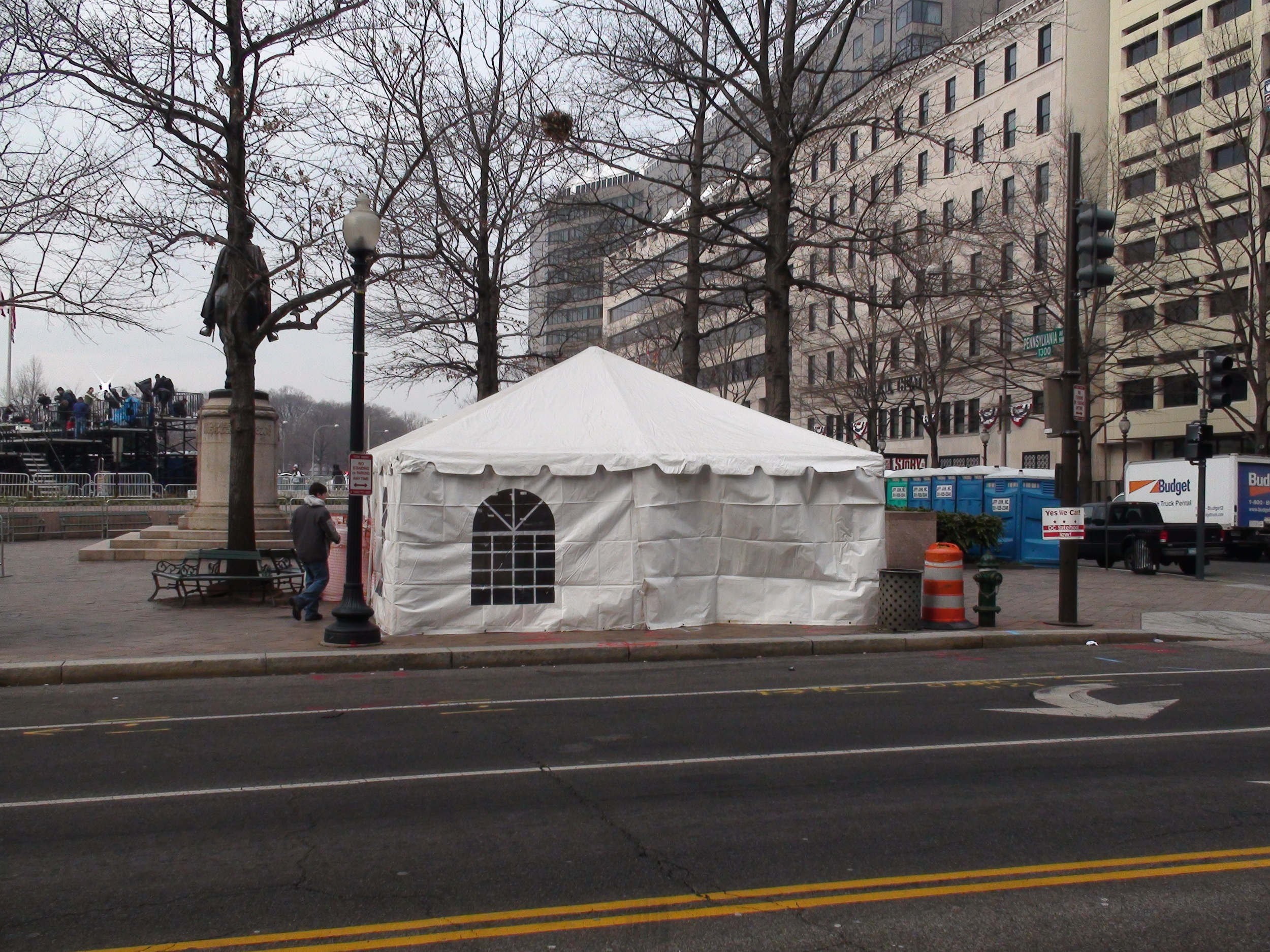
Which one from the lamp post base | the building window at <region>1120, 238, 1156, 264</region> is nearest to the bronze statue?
the lamp post base

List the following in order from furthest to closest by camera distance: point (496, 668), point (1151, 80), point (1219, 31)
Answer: point (1151, 80) < point (1219, 31) < point (496, 668)

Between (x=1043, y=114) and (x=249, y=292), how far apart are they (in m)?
45.2

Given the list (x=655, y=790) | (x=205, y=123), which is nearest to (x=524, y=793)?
(x=655, y=790)

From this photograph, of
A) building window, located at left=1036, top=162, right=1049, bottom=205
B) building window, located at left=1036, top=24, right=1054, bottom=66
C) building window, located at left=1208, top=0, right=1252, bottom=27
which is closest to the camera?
building window, located at left=1036, top=162, right=1049, bottom=205

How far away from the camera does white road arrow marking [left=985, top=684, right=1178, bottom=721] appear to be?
887 centimetres

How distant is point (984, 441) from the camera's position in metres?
46.0

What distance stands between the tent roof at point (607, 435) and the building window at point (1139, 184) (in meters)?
26.8

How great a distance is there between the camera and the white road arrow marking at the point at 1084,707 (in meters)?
8.87

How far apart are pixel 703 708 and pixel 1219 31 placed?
36.1 m

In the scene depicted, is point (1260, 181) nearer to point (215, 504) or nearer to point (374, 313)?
Answer: point (374, 313)

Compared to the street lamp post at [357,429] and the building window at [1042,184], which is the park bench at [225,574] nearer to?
the street lamp post at [357,429]

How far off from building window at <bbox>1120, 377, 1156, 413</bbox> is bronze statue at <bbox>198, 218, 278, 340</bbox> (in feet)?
104

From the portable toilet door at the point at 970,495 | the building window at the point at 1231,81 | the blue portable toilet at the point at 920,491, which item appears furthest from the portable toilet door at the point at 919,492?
the building window at the point at 1231,81

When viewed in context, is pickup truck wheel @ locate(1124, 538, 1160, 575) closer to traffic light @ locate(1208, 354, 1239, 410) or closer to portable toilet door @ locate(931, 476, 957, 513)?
portable toilet door @ locate(931, 476, 957, 513)
